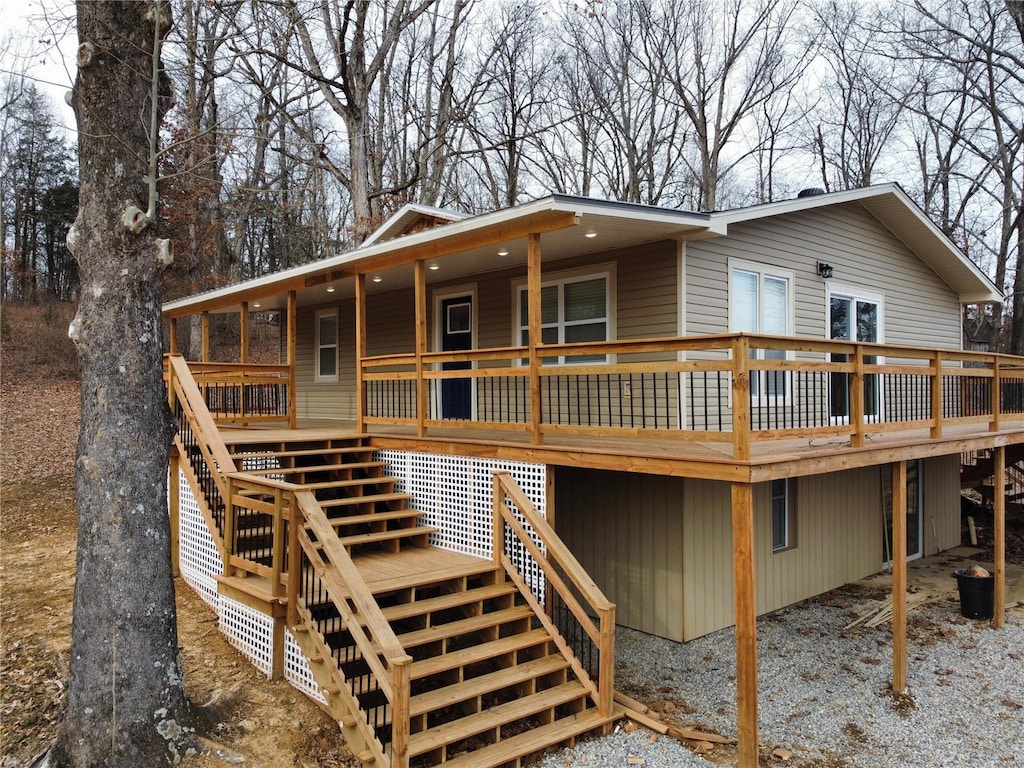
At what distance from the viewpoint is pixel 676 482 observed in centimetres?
756

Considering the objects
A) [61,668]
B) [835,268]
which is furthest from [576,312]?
[61,668]

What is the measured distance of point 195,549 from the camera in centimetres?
827

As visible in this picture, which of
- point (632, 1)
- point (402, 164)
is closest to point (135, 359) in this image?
point (402, 164)

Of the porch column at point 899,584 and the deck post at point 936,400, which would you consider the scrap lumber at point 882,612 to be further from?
the deck post at point 936,400

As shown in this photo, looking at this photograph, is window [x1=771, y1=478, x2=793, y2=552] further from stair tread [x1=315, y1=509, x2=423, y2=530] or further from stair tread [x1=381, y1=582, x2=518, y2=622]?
stair tread [x1=315, y1=509, x2=423, y2=530]

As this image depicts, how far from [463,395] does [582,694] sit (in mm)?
5483

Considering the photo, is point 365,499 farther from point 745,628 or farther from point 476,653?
point 745,628

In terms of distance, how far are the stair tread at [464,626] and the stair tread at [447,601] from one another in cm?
14

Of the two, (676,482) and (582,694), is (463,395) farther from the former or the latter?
(582,694)

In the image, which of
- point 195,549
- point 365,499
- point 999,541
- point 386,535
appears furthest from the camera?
point 999,541

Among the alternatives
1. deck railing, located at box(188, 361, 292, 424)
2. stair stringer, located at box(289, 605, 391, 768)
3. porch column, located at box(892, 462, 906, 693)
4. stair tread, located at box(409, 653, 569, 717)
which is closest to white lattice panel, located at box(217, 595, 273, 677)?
stair stringer, located at box(289, 605, 391, 768)

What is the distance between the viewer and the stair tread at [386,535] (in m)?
6.85

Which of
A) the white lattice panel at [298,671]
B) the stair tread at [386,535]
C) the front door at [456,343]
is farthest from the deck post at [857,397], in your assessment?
the front door at [456,343]

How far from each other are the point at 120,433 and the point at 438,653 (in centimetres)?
298
